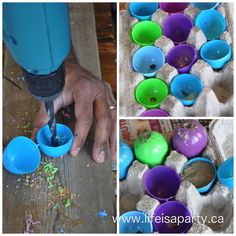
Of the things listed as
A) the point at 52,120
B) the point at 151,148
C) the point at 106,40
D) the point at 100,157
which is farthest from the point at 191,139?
the point at 106,40

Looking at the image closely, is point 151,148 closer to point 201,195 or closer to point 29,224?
point 201,195

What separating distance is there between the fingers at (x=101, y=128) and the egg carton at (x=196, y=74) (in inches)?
1.5

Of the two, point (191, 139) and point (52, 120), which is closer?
point (52, 120)

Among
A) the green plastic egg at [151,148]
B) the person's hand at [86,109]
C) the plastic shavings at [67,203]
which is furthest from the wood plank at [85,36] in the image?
the plastic shavings at [67,203]

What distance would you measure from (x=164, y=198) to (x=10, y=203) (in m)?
0.27

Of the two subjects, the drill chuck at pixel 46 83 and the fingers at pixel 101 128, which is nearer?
the drill chuck at pixel 46 83

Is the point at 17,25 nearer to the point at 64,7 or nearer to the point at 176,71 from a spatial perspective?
the point at 64,7

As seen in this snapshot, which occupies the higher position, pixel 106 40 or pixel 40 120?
pixel 106 40

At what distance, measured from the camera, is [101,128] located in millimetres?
800

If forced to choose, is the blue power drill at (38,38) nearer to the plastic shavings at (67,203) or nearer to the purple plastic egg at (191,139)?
the plastic shavings at (67,203)

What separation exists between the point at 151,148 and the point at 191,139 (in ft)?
0.25

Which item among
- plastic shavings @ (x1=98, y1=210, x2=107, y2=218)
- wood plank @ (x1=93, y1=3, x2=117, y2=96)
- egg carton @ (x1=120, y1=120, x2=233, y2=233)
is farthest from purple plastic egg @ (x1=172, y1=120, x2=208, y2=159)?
wood plank @ (x1=93, y1=3, x2=117, y2=96)

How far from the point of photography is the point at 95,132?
2.62 feet

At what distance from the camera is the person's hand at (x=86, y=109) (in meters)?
0.76
